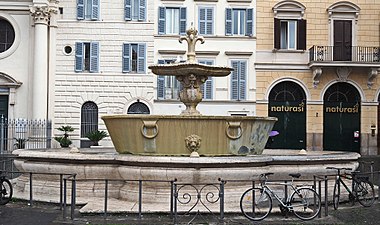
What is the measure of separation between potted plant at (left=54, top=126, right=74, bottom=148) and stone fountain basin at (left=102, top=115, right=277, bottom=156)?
18.5m

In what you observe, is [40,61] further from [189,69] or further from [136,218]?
[136,218]

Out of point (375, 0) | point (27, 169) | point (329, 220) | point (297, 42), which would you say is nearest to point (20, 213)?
point (27, 169)

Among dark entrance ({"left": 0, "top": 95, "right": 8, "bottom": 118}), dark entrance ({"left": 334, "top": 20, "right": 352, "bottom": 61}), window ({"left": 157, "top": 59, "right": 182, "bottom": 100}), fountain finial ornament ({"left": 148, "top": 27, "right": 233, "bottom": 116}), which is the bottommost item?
dark entrance ({"left": 0, "top": 95, "right": 8, "bottom": 118})

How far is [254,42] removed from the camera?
108 ft

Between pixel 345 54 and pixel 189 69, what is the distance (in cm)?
2148

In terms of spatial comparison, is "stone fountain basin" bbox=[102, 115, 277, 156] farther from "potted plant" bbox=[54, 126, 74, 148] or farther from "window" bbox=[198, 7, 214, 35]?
"window" bbox=[198, 7, 214, 35]

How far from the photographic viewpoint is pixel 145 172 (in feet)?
34.8

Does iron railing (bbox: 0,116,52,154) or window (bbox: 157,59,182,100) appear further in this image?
window (bbox: 157,59,182,100)

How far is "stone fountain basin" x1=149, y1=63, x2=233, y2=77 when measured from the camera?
1348 cm

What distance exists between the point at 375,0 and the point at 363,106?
6794 mm

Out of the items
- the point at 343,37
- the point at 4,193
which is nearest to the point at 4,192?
the point at 4,193

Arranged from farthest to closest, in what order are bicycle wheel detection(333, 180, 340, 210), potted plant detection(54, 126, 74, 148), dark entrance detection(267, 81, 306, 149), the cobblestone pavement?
dark entrance detection(267, 81, 306, 149) < potted plant detection(54, 126, 74, 148) < bicycle wheel detection(333, 180, 340, 210) < the cobblestone pavement

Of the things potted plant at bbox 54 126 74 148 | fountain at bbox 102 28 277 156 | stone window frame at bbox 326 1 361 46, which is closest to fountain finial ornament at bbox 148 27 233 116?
fountain at bbox 102 28 277 156

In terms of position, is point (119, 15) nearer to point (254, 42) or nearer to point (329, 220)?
point (254, 42)
